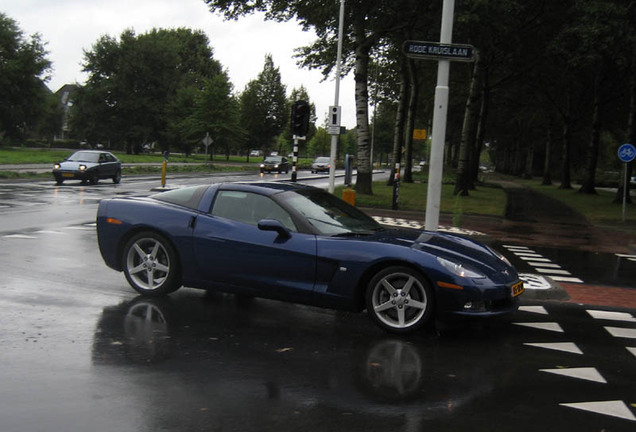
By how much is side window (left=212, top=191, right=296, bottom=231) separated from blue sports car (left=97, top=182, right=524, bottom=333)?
12mm

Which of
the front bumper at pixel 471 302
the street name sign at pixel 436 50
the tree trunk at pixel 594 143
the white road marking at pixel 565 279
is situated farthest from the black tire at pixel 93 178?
the tree trunk at pixel 594 143

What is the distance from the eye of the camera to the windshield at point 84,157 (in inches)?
1084

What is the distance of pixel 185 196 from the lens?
7.06 metres

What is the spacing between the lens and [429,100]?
43.8m

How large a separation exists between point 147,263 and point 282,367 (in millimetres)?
2794

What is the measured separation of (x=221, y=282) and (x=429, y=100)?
39.3m

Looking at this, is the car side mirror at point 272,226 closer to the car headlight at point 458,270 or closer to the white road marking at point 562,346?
the car headlight at point 458,270

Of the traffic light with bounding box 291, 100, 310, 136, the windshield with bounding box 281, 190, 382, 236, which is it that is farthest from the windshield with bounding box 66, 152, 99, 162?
the windshield with bounding box 281, 190, 382, 236

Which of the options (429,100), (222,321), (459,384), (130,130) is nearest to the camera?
(459,384)

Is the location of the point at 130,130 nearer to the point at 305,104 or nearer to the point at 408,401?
the point at 305,104

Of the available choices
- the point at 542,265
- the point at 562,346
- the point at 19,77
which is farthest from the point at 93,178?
the point at 19,77

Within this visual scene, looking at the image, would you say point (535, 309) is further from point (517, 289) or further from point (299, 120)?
point (299, 120)

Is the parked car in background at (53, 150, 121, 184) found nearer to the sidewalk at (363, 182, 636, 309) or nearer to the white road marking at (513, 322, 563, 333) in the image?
the sidewalk at (363, 182, 636, 309)

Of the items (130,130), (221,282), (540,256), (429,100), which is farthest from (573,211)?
(130,130)
